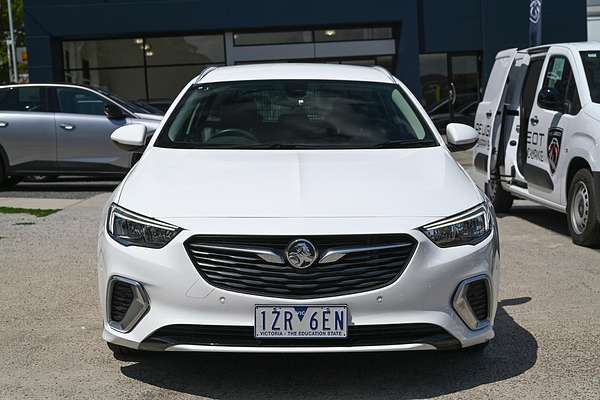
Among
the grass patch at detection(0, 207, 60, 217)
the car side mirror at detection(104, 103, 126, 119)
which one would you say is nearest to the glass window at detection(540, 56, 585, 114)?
the grass patch at detection(0, 207, 60, 217)

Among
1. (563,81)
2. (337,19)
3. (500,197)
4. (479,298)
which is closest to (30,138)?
(500,197)

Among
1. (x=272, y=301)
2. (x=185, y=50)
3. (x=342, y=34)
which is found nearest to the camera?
(x=272, y=301)

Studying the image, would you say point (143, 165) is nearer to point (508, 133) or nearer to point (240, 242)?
point (240, 242)

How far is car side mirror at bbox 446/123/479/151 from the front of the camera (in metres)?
6.02

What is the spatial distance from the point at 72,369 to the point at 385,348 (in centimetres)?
166

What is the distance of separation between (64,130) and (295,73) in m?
8.26

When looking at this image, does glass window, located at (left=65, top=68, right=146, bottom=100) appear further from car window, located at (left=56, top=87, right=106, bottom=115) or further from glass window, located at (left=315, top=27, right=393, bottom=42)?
car window, located at (left=56, top=87, right=106, bottom=115)

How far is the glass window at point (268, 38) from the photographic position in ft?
94.1

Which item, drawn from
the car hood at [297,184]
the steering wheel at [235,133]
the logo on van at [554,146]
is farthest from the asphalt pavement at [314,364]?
the logo on van at [554,146]

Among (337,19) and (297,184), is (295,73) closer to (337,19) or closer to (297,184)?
(297,184)

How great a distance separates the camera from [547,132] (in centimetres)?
877

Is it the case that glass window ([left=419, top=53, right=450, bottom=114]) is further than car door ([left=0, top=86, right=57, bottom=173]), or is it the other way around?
glass window ([left=419, top=53, right=450, bottom=114])

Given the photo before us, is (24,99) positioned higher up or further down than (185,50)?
further down

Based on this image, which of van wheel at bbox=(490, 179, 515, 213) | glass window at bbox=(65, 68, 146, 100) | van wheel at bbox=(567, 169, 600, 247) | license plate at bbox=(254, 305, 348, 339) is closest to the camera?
license plate at bbox=(254, 305, 348, 339)
